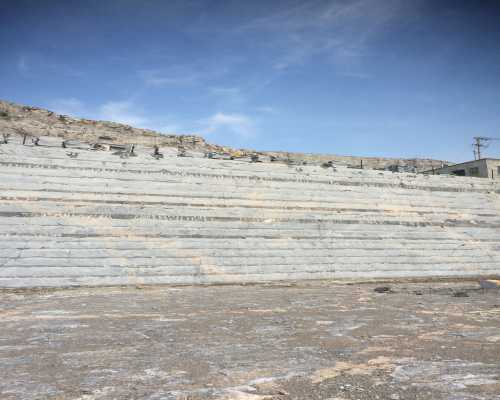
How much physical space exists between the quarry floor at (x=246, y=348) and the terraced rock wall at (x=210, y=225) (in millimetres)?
2086

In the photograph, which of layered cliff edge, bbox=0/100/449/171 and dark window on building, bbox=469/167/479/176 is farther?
dark window on building, bbox=469/167/479/176

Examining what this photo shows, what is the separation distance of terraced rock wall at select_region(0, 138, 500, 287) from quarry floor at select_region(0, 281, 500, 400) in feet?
6.85

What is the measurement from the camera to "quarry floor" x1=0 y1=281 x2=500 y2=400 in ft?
11.5

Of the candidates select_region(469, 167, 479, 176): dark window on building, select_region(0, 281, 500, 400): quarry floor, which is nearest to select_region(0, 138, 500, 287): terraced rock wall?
select_region(0, 281, 500, 400): quarry floor

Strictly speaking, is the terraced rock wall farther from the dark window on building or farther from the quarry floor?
the dark window on building

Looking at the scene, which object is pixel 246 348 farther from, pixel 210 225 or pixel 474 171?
pixel 474 171

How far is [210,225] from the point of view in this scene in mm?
12938

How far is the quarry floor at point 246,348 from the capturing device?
350cm

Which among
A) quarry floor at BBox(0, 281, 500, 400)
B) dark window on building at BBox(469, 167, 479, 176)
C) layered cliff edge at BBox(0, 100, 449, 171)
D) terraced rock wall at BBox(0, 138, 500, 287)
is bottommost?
quarry floor at BBox(0, 281, 500, 400)

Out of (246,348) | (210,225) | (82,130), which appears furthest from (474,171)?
(246,348)

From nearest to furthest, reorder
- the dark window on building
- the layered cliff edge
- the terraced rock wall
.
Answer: the terraced rock wall
the layered cliff edge
the dark window on building

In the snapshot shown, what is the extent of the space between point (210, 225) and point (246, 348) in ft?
26.9

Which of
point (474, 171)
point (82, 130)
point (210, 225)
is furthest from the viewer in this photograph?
point (474, 171)

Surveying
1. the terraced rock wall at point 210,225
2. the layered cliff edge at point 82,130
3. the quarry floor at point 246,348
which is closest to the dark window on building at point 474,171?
the layered cliff edge at point 82,130
